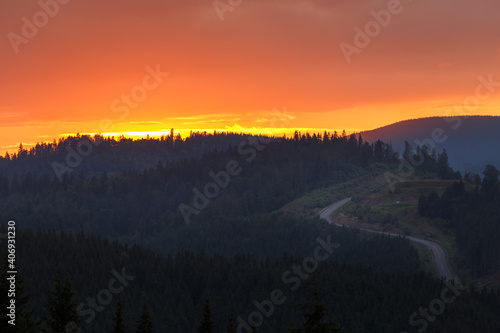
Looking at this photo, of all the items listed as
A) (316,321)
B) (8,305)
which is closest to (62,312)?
(8,305)

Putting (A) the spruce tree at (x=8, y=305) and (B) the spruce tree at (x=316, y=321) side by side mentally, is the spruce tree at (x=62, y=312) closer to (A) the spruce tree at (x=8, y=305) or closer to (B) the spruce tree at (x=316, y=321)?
(A) the spruce tree at (x=8, y=305)

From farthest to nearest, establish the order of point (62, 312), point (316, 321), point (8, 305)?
point (62, 312) < point (8, 305) < point (316, 321)

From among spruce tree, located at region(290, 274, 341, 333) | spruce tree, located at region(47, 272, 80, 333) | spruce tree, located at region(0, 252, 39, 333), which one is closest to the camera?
spruce tree, located at region(290, 274, 341, 333)

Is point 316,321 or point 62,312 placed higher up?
point 316,321

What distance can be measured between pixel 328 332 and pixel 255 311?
535 ft

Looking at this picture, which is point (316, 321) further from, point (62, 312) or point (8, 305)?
point (62, 312)

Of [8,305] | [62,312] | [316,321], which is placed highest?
→ [8,305]

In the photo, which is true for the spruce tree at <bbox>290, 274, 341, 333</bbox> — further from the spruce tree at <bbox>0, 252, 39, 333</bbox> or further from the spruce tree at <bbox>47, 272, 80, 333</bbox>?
the spruce tree at <bbox>47, 272, 80, 333</bbox>

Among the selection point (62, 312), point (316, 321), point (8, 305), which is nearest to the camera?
point (316, 321)

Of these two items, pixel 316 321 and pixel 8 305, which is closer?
pixel 316 321

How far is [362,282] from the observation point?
196 m

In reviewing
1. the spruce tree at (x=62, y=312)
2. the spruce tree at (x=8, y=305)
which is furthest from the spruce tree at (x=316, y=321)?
the spruce tree at (x=62, y=312)

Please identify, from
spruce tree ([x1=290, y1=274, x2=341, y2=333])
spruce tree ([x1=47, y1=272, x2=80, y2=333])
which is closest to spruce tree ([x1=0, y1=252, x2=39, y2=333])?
spruce tree ([x1=47, y1=272, x2=80, y2=333])

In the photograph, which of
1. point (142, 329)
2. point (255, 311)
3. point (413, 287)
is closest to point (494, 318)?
point (413, 287)
